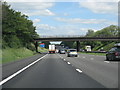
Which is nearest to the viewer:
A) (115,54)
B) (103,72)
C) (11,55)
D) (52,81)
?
(52,81)

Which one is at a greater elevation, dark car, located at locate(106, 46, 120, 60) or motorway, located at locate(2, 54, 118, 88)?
dark car, located at locate(106, 46, 120, 60)

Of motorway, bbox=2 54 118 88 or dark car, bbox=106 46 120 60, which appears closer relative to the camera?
motorway, bbox=2 54 118 88

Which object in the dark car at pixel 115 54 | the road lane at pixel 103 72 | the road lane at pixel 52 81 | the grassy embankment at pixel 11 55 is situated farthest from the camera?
the grassy embankment at pixel 11 55

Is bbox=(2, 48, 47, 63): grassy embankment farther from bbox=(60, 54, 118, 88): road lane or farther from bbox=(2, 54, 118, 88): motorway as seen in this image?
bbox=(2, 54, 118, 88): motorway

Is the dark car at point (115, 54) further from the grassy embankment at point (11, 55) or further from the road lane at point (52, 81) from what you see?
the road lane at point (52, 81)

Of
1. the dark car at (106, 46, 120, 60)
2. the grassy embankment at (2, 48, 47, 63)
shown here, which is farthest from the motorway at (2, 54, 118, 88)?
the grassy embankment at (2, 48, 47, 63)

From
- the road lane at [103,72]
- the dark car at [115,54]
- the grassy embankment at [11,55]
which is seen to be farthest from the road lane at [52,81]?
the grassy embankment at [11,55]

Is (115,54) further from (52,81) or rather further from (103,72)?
(52,81)

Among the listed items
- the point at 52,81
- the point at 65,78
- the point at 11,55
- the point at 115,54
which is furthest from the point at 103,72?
the point at 11,55

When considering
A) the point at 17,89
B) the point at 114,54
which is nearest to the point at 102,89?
the point at 17,89

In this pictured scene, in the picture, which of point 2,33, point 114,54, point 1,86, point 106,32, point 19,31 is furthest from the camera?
point 106,32

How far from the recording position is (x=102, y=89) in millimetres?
7914

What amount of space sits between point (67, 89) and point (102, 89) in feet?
4.10

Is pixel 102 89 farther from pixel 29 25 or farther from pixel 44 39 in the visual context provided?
pixel 44 39
